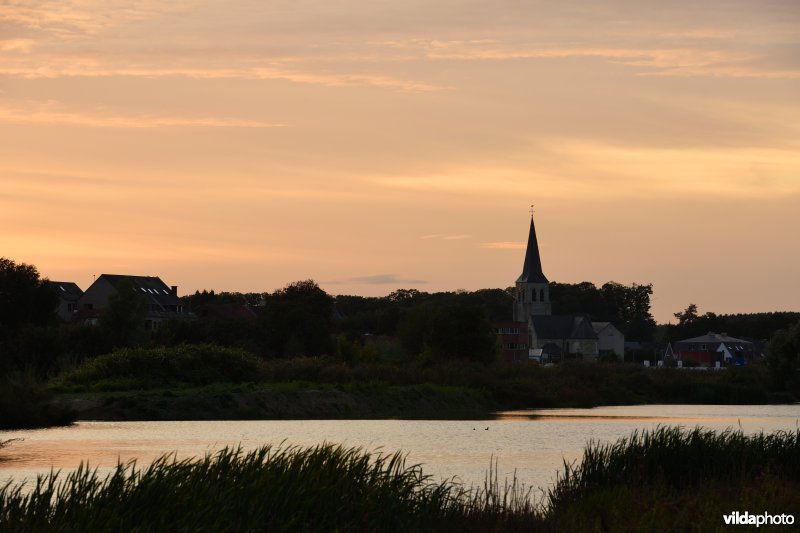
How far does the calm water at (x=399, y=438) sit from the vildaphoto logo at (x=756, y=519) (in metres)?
11.1

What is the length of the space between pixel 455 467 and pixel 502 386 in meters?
50.5

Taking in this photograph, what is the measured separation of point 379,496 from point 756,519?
7.48 metres

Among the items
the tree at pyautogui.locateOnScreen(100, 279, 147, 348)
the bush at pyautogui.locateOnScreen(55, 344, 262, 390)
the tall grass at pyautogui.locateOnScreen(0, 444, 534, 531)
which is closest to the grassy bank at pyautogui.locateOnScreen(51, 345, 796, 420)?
the bush at pyautogui.locateOnScreen(55, 344, 262, 390)

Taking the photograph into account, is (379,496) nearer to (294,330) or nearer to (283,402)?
(283,402)

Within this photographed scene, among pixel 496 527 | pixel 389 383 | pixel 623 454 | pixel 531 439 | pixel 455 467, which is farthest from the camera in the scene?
pixel 389 383

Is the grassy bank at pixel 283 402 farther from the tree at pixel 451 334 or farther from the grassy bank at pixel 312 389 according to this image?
the tree at pixel 451 334

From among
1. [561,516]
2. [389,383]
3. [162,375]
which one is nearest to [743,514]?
[561,516]

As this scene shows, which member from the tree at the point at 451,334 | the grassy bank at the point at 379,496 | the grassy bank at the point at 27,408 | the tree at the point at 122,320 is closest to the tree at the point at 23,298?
the tree at the point at 122,320

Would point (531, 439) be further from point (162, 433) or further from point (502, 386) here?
point (502, 386)

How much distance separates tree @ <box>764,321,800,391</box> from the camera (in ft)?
320

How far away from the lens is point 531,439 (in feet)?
171

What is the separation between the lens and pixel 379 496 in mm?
20469

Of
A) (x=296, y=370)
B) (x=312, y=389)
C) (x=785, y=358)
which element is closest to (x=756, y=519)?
(x=312, y=389)

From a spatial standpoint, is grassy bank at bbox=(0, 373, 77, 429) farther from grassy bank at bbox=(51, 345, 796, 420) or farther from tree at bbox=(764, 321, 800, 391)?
tree at bbox=(764, 321, 800, 391)
